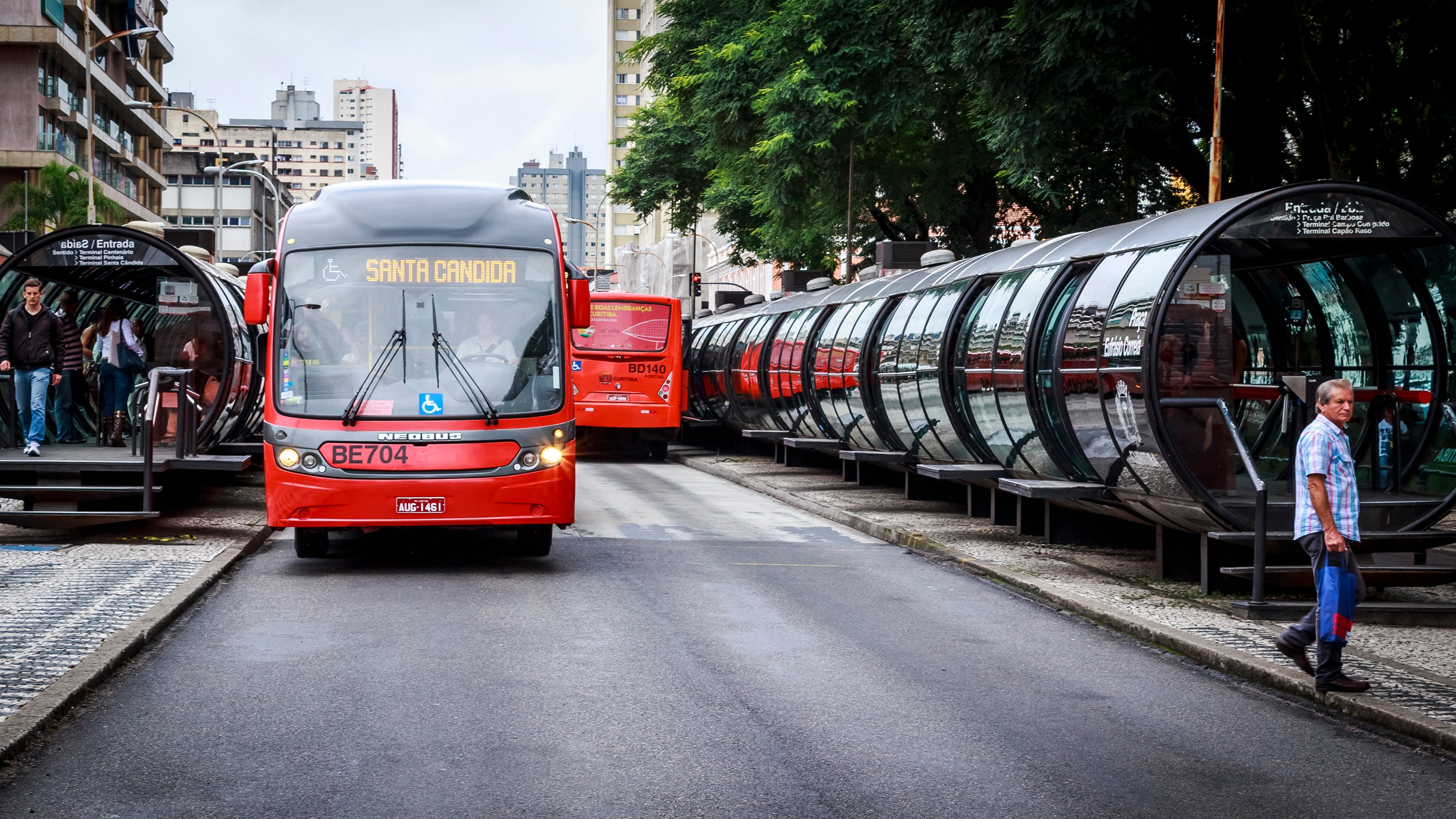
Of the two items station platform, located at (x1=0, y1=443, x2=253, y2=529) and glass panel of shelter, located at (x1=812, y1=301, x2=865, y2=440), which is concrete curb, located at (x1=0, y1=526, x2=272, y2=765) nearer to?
station platform, located at (x1=0, y1=443, x2=253, y2=529)

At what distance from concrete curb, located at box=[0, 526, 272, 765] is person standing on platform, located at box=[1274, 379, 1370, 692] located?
5718mm

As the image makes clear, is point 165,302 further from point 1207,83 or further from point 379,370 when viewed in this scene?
point 1207,83

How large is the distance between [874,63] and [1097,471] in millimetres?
15306

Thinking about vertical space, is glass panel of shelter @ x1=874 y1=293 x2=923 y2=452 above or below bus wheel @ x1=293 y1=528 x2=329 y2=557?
above

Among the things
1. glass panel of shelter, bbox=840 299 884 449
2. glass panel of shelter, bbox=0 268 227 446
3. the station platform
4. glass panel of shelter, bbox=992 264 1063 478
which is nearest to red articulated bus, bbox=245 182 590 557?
the station platform

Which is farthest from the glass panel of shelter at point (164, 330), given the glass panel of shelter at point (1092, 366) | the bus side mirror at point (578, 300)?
the glass panel of shelter at point (1092, 366)

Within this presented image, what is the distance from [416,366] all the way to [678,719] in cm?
561

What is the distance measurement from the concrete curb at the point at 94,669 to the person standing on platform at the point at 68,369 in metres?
5.76

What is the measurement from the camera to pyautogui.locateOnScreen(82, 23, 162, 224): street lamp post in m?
31.3

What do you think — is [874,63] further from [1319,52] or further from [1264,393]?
[1264,393]

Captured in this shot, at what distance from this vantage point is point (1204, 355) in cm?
1097

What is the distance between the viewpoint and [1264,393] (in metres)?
13.5

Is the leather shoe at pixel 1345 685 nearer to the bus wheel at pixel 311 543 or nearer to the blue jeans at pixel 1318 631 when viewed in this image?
the blue jeans at pixel 1318 631

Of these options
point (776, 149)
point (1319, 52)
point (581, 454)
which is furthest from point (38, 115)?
point (1319, 52)
